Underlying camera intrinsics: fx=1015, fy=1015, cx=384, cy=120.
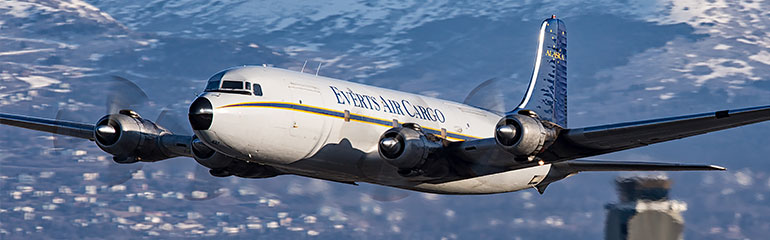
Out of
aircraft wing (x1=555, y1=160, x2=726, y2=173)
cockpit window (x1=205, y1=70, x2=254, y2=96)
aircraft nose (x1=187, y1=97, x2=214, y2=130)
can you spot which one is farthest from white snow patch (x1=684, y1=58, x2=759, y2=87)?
aircraft nose (x1=187, y1=97, x2=214, y2=130)

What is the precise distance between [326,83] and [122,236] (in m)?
33.9

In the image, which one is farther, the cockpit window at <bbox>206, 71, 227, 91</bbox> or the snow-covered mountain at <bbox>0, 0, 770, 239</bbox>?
the snow-covered mountain at <bbox>0, 0, 770, 239</bbox>

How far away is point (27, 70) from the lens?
138625 millimetres

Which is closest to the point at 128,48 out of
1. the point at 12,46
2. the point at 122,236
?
the point at 12,46

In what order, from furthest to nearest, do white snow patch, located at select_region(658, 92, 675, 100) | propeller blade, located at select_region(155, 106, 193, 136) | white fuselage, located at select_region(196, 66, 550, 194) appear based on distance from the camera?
white snow patch, located at select_region(658, 92, 675, 100) < propeller blade, located at select_region(155, 106, 193, 136) < white fuselage, located at select_region(196, 66, 550, 194)

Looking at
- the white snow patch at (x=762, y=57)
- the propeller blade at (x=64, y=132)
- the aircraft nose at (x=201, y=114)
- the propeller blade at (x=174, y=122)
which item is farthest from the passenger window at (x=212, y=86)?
the white snow patch at (x=762, y=57)

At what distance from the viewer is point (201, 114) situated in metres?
22.9

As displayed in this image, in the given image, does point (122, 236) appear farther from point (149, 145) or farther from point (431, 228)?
point (149, 145)

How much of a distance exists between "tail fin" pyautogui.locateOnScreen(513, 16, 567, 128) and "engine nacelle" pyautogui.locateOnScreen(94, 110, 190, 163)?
11560mm

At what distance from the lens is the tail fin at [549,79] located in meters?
34.2

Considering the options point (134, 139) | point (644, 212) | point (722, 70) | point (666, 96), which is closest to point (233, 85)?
point (134, 139)

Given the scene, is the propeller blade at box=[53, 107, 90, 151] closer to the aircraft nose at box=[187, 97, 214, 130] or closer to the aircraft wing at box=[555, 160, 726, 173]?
the aircraft nose at box=[187, 97, 214, 130]

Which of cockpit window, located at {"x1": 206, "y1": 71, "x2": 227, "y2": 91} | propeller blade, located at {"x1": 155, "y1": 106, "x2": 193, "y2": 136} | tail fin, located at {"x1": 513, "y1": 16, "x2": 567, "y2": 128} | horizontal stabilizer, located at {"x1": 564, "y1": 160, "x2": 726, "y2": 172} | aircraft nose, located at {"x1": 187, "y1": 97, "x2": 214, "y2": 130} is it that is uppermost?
cockpit window, located at {"x1": 206, "y1": 71, "x2": 227, "y2": 91}

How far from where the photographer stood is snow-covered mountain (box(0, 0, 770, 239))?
48.0 metres
